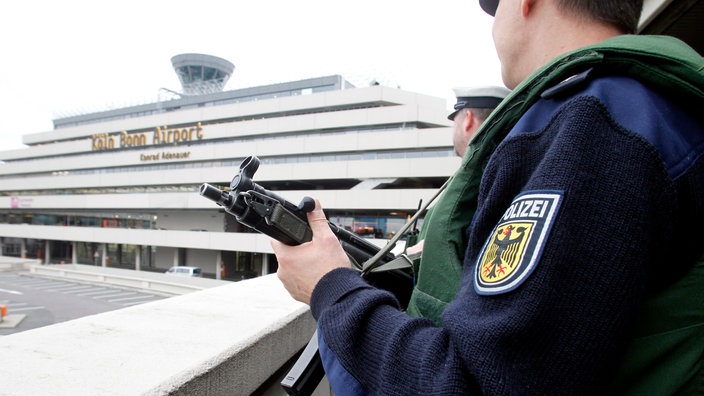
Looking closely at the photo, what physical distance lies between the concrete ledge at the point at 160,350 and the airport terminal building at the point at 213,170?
Result: 62.6 feet

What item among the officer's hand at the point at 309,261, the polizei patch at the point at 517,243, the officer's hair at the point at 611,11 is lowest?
the officer's hand at the point at 309,261

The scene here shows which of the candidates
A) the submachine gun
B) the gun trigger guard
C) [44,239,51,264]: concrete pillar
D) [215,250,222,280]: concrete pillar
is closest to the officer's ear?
the submachine gun

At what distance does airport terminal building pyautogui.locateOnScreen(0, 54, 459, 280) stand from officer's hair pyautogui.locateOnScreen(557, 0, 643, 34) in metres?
20.0

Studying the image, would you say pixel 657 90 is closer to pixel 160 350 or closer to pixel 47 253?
pixel 160 350

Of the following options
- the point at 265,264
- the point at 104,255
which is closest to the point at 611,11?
the point at 265,264

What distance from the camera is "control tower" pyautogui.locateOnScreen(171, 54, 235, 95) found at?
4372cm

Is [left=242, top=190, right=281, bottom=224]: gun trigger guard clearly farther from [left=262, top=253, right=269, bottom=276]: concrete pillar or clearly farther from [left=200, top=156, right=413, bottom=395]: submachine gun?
[left=262, top=253, right=269, bottom=276]: concrete pillar

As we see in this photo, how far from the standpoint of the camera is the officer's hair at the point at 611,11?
0.82 metres

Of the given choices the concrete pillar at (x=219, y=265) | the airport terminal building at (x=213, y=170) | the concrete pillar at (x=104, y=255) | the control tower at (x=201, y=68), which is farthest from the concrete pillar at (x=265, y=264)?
the control tower at (x=201, y=68)

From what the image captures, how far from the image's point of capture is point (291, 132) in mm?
28094

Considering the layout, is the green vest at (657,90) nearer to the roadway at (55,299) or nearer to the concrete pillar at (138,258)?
the roadway at (55,299)

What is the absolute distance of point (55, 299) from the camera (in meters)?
19.6

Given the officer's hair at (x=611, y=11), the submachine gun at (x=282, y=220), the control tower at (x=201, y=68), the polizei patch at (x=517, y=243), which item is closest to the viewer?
the polizei patch at (x=517, y=243)

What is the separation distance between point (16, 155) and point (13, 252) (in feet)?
35.6
